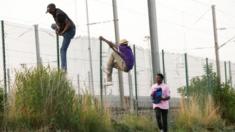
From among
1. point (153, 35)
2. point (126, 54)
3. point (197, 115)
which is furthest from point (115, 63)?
point (197, 115)

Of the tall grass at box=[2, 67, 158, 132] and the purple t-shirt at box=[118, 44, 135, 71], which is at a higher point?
the purple t-shirt at box=[118, 44, 135, 71]

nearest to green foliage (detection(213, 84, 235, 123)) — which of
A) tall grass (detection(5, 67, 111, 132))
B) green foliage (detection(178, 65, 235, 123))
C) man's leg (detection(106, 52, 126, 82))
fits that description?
green foliage (detection(178, 65, 235, 123))

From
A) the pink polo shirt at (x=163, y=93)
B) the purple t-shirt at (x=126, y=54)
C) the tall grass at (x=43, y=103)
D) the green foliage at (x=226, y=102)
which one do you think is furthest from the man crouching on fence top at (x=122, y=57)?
the green foliage at (x=226, y=102)

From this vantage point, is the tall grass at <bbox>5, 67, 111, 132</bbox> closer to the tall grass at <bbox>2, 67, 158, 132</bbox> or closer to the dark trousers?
the tall grass at <bbox>2, 67, 158, 132</bbox>

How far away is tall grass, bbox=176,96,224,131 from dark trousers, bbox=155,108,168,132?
2.97 m

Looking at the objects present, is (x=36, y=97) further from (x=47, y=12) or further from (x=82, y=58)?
(x=82, y=58)

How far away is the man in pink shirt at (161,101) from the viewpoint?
17.4m

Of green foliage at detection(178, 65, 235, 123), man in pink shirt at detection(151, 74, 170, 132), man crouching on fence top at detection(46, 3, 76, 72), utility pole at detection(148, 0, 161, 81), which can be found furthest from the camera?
green foliage at detection(178, 65, 235, 123)

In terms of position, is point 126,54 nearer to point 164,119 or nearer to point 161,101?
point 161,101

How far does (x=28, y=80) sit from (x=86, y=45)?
5078 millimetres

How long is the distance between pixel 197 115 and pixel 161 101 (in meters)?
4.54

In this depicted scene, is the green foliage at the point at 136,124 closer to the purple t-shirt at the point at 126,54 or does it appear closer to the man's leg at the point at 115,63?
the man's leg at the point at 115,63

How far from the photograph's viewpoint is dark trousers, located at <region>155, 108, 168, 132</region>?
17484mm

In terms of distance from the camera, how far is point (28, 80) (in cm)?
1381
